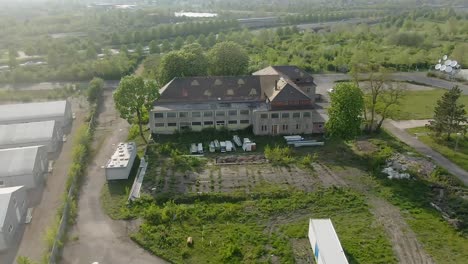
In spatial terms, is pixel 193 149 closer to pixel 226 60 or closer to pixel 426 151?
pixel 226 60

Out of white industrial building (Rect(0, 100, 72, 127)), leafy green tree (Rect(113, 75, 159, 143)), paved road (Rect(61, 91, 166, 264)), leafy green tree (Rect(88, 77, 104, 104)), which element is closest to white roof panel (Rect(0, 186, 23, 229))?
paved road (Rect(61, 91, 166, 264))

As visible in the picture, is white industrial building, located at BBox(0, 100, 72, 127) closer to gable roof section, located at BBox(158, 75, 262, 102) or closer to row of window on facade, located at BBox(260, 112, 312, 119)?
gable roof section, located at BBox(158, 75, 262, 102)

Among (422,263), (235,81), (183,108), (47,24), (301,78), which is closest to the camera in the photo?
(422,263)

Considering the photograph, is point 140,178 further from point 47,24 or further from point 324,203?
point 47,24

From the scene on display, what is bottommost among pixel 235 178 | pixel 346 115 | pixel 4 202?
pixel 235 178

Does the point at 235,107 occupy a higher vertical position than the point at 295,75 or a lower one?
lower

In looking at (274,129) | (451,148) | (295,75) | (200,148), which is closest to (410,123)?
(451,148)

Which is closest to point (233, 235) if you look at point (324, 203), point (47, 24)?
point (324, 203)
